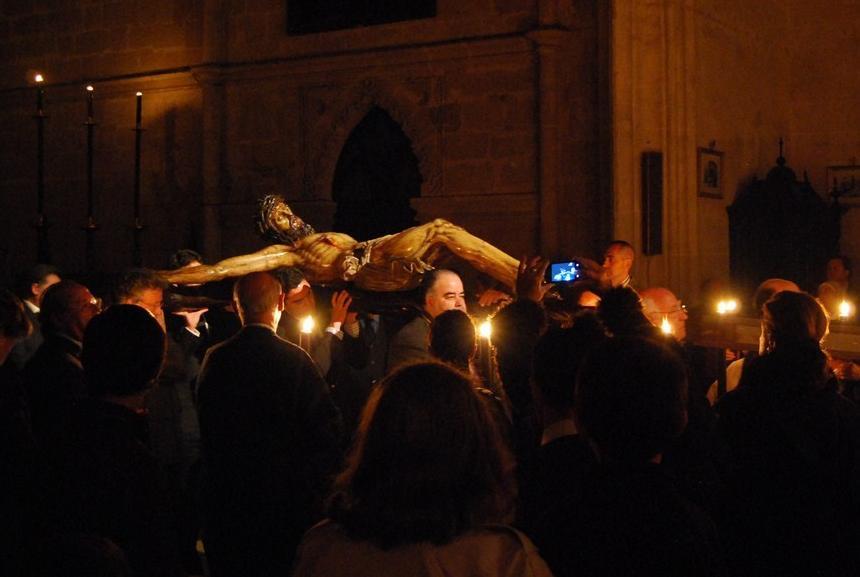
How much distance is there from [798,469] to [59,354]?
8.82ft

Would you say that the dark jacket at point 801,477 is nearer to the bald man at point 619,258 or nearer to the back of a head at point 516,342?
the back of a head at point 516,342

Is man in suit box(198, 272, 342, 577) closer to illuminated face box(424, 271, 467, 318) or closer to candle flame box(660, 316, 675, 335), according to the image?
illuminated face box(424, 271, 467, 318)

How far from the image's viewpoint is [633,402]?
1934 mm

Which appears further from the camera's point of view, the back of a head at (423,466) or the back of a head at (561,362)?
the back of a head at (561,362)

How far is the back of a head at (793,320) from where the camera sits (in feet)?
10.4

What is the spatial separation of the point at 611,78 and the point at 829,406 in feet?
21.3

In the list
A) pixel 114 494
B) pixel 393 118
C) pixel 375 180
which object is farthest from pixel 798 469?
pixel 375 180

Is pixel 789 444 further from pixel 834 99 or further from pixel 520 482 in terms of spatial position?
pixel 834 99

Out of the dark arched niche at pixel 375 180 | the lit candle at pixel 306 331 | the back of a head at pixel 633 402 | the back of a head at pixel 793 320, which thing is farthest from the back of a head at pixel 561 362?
the dark arched niche at pixel 375 180

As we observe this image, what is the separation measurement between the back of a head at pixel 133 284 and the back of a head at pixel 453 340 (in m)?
1.78

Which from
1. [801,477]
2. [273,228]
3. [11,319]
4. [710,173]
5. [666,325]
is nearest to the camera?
[801,477]

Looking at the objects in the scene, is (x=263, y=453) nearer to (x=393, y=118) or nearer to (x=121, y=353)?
(x=121, y=353)

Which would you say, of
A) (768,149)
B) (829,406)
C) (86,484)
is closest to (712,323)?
(829,406)

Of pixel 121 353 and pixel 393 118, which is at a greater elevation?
pixel 393 118
